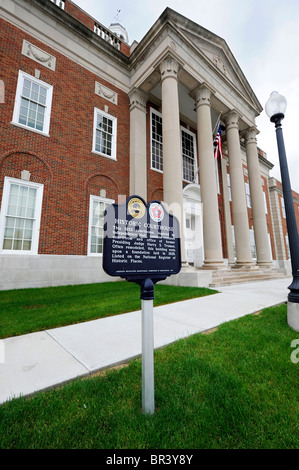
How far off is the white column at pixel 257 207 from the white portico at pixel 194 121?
0.06 meters

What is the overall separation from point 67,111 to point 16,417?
12.0m

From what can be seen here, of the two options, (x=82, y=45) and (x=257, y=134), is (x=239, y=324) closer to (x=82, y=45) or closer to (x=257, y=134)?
(x=82, y=45)

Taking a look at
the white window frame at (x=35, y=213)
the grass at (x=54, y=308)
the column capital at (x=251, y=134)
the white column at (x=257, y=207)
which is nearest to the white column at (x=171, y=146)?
the grass at (x=54, y=308)

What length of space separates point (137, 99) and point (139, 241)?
535 inches

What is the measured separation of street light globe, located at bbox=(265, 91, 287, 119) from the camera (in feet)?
16.1

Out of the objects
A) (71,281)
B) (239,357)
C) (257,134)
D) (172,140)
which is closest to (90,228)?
(71,281)

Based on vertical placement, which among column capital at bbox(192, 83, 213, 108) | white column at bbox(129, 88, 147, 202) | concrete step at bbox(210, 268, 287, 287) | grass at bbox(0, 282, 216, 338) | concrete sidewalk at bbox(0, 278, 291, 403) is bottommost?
concrete sidewalk at bbox(0, 278, 291, 403)

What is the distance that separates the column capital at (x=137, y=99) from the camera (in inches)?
513

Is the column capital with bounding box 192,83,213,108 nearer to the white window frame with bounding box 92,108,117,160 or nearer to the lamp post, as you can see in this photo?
the white window frame with bounding box 92,108,117,160

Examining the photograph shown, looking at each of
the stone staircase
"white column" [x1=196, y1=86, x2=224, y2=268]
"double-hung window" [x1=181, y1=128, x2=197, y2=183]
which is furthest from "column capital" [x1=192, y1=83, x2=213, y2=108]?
the stone staircase

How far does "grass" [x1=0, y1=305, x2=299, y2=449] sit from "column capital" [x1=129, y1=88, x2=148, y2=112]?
1379 centimetres

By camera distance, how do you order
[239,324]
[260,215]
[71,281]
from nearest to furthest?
[239,324] → [71,281] → [260,215]

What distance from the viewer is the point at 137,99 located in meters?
13.1
